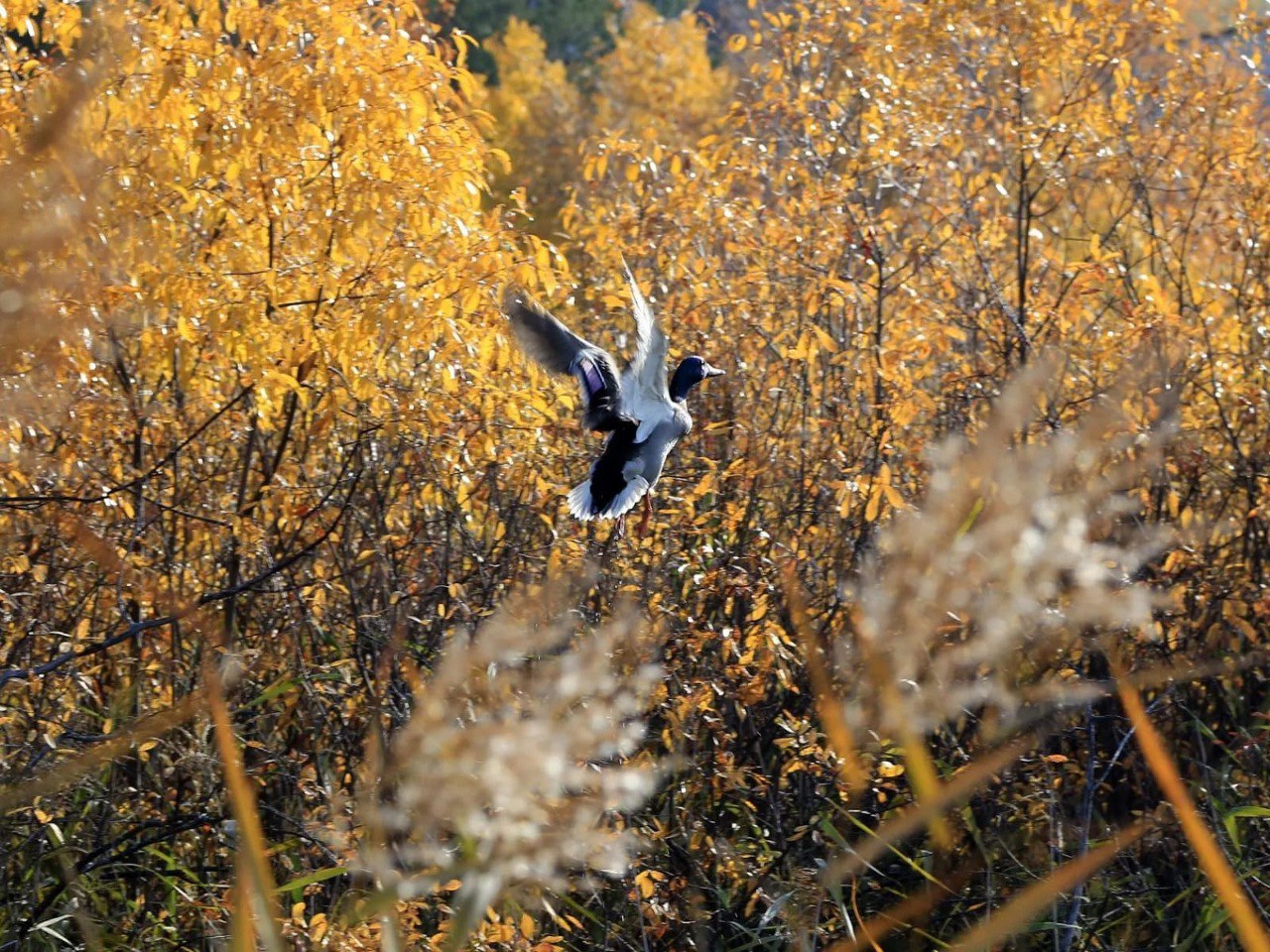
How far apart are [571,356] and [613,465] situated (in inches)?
20.6

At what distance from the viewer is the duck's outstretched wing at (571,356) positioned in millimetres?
5250

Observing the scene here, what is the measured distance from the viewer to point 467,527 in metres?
5.87

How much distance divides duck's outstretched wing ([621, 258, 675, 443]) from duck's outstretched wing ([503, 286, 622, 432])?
6 cm

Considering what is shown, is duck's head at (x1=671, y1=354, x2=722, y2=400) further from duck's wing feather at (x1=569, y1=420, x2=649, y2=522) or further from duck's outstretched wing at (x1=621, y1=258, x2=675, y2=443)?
duck's wing feather at (x1=569, y1=420, x2=649, y2=522)

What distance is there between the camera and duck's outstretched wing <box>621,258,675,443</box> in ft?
16.6

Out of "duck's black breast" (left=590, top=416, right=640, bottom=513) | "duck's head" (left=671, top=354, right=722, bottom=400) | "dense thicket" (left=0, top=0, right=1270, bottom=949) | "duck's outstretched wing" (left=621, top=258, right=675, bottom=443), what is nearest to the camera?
"dense thicket" (left=0, top=0, right=1270, bottom=949)

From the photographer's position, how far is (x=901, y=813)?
19.1 ft

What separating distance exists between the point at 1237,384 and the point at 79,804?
5146mm

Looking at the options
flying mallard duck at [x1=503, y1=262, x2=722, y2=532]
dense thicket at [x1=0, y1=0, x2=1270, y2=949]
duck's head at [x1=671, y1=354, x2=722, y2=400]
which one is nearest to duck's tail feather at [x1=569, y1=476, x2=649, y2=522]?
flying mallard duck at [x1=503, y1=262, x2=722, y2=532]

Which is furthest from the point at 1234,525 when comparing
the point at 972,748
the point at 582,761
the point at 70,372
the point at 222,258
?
the point at 70,372

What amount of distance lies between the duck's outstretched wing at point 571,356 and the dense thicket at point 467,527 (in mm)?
140

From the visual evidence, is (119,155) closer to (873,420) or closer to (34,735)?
(34,735)

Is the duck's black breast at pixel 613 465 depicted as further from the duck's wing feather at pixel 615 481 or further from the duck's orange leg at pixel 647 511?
the duck's orange leg at pixel 647 511

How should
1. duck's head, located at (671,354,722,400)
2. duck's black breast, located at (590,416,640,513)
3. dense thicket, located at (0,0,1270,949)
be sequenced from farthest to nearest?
duck's head, located at (671,354,722,400)
duck's black breast, located at (590,416,640,513)
dense thicket, located at (0,0,1270,949)
